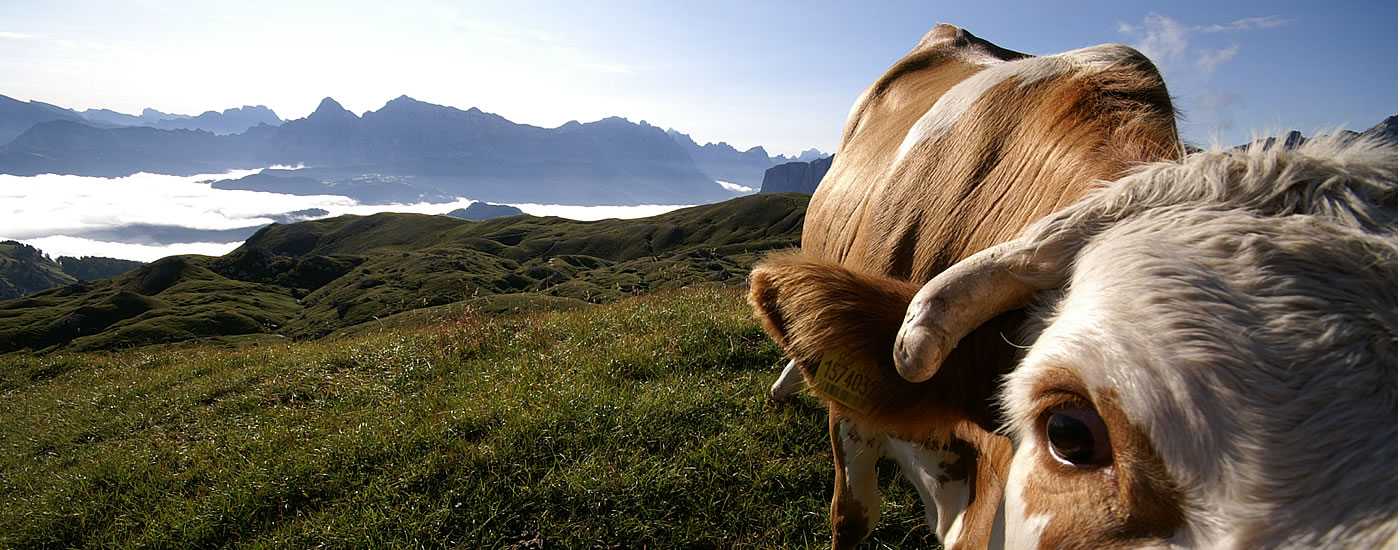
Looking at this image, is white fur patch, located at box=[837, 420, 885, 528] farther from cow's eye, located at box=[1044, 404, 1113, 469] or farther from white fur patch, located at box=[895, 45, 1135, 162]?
cow's eye, located at box=[1044, 404, 1113, 469]

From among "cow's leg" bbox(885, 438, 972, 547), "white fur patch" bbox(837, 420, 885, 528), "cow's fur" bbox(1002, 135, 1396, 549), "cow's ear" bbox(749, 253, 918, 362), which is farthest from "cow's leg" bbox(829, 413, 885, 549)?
"cow's fur" bbox(1002, 135, 1396, 549)

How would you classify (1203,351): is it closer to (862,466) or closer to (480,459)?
(862,466)

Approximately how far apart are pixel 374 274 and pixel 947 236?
134016mm

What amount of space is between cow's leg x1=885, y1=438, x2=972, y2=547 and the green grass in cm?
125

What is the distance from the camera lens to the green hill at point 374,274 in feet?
299

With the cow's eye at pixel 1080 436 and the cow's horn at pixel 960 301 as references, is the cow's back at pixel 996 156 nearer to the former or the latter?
the cow's horn at pixel 960 301

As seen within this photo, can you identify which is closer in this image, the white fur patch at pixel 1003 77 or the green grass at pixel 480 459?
the white fur patch at pixel 1003 77

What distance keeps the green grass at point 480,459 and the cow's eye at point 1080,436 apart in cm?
304

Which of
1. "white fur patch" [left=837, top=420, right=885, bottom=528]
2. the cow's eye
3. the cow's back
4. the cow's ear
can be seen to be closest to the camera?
the cow's eye

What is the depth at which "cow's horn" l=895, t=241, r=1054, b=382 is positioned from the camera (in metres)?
1.92

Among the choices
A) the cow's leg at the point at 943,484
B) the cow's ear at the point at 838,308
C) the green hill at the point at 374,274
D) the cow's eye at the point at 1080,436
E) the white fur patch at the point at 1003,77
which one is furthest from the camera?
the green hill at the point at 374,274

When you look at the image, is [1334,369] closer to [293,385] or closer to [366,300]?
[293,385]

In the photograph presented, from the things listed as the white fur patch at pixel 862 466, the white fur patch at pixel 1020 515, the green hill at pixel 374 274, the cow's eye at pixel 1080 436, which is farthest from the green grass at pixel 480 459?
the green hill at pixel 374 274

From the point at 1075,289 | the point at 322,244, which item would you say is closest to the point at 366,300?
the point at 322,244
